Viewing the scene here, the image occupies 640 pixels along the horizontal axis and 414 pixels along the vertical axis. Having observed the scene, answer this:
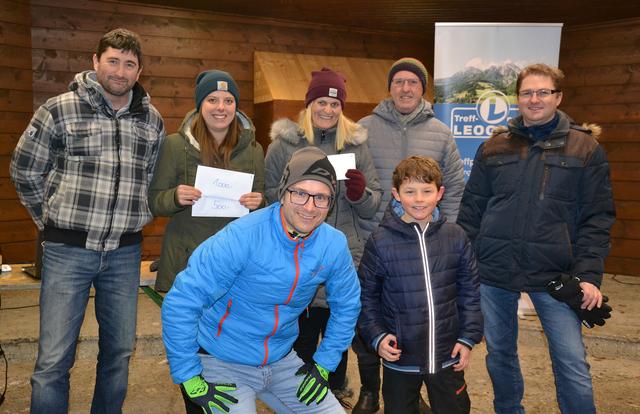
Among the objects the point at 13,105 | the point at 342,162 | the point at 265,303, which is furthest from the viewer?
the point at 13,105

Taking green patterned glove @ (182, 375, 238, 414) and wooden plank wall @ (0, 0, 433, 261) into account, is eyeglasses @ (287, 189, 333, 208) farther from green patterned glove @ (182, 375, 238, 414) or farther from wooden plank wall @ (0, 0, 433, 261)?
wooden plank wall @ (0, 0, 433, 261)

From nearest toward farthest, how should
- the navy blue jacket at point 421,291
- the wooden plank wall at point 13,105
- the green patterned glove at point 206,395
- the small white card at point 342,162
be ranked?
the green patterned glove at point 206,395 → the navy blue jacket at point 421,291 → the small white card at point 342,162 → the wooden plank wall at point 13,105

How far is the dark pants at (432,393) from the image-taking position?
8.14ft

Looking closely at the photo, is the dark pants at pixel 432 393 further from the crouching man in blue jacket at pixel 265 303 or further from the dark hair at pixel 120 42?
the dark hair at pixel 120 42

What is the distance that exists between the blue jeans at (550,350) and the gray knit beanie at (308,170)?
124 centimetres

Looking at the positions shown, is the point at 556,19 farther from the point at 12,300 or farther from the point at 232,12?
the point at 12,300

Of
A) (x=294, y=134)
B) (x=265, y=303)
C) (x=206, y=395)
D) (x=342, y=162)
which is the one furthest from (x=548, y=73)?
(x=206, y=395)

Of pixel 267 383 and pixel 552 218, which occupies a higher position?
pixel 552 218

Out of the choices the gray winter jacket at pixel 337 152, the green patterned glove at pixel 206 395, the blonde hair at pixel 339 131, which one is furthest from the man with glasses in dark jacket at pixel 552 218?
the green patterned glove at pixel 206 395

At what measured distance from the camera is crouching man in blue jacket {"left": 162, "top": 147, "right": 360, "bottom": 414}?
6.61 ft

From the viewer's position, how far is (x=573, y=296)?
254 centimetres

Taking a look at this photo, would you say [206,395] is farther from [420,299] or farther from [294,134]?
[294,134]

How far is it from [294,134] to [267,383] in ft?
4.85

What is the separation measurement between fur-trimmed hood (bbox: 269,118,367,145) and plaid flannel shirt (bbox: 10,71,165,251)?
845 mm
